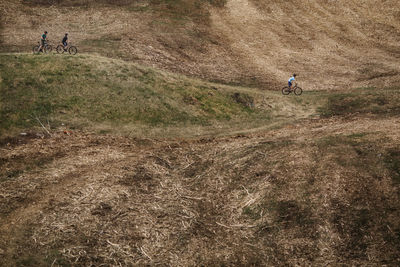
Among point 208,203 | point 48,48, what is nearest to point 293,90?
point 208,203

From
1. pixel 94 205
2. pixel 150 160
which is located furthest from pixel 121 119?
pixel 94 205

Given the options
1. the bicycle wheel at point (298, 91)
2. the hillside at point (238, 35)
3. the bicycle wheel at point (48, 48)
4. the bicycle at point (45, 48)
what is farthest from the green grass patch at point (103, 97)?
the bicycle wheel at point (48, 48)

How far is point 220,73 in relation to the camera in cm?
3662

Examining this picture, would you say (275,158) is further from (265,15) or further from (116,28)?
(265,15)

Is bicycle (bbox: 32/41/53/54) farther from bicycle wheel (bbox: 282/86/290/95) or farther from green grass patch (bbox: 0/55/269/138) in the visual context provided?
bicycle wheel (bbox: 282/86/290/95)

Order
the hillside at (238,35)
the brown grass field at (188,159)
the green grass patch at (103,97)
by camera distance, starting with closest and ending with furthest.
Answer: the brown grass field at (188,159)
the green grass patch at (103,97)
the hillside at (238,35)

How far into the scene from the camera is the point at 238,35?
47.1 metres

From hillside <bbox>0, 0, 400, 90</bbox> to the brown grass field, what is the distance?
17.4 inches

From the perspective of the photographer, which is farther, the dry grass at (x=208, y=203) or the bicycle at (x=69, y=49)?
the bicycle at (x=69, y=49)

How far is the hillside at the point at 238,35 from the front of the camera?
36.8m

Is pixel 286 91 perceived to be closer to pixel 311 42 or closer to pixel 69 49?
pixel 311 42

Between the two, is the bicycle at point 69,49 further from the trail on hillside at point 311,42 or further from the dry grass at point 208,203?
the trail on hillside at point 311,42

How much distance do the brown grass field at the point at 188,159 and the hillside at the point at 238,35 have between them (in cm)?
44

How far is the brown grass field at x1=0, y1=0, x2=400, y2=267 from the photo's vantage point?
37.0 feet
